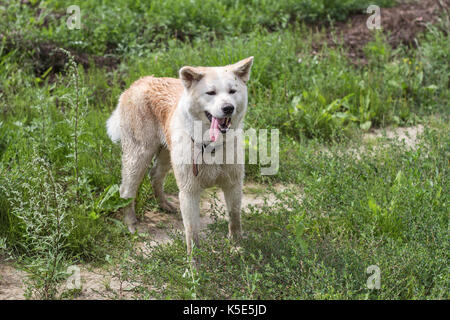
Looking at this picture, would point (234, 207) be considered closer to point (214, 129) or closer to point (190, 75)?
point (214, 129)

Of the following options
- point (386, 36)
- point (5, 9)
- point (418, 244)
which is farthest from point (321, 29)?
point (418, 244)

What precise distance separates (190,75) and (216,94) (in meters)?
0.26

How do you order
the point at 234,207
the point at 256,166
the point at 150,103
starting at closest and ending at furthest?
1. the point at 234,207
2. the point at 150,103
3. the point at 256,166

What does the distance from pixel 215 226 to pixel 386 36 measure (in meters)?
4.43

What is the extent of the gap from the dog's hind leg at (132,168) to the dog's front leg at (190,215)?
0.74m

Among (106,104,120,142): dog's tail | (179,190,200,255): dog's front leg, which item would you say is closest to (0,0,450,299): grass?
(179,190,200,255): dog's front leg

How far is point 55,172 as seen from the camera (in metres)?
4.95

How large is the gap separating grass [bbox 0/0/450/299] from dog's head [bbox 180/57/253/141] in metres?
0.92

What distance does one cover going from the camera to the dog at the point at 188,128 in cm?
384

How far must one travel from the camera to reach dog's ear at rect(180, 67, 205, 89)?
3857mm

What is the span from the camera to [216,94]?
381cm

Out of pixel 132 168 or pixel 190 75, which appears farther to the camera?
pixel 132 168

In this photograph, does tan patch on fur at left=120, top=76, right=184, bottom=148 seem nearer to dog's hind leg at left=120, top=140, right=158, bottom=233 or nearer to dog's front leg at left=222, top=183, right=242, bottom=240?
dog's hind leg at left=120, top=140, right=158, bottom=233

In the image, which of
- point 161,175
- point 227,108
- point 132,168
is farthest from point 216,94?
point 161,175
